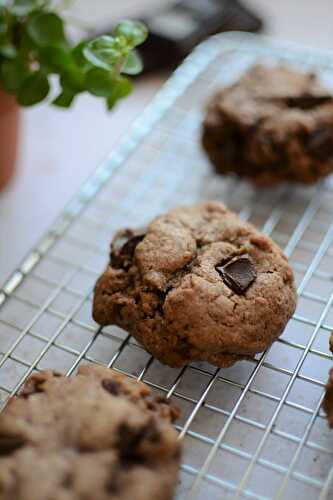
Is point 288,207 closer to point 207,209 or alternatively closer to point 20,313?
point 207,209

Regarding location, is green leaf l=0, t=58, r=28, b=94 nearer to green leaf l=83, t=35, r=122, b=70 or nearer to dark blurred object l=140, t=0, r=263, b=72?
green leaf l=83, t=35, r=122, b=70

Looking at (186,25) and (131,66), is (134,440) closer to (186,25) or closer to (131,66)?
(131,66)

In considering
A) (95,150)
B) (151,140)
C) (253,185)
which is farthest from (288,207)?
(95,150)

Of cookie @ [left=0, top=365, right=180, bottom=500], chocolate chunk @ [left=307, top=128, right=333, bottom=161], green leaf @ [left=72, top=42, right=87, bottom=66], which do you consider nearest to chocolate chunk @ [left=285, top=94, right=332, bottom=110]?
chocolate chunk @ [left=307, top=128, right=333, bottom=161]

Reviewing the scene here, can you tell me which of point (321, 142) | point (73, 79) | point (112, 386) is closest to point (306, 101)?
point (321, 142)

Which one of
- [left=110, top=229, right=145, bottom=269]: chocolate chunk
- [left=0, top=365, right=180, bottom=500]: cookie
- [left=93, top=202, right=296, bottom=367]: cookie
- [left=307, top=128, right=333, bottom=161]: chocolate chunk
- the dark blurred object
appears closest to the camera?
[left=0, top=365, right=180, bottom=500]: cookie

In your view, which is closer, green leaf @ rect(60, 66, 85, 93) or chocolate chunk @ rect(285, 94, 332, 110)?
green leaf @ rect(60, 66, 85, 93)
